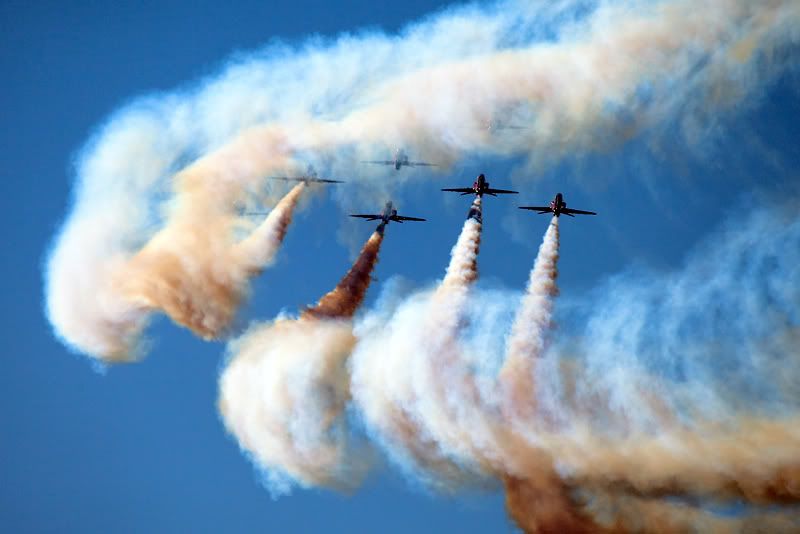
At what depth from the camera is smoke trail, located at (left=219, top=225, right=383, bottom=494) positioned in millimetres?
75938

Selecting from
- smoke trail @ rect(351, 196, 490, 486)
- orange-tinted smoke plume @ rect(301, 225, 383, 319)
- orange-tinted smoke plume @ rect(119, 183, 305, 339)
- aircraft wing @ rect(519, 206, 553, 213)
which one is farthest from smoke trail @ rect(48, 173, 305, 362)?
aircraft wing @ rect(519, 206, 553, 213)

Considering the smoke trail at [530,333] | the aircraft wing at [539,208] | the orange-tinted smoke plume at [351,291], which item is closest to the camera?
the smoke trail at [530,333]

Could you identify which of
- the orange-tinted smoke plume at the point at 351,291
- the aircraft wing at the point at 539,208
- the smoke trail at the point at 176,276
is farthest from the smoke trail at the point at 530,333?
the smoke trail at the point at 176,276

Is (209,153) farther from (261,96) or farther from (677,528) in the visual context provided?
(677,528)

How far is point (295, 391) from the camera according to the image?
7638cm

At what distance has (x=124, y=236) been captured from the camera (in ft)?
263

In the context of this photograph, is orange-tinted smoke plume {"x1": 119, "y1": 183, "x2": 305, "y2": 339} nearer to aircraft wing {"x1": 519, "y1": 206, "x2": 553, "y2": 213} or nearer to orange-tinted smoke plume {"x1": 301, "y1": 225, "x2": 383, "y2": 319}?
orange-tinted smoke plume {"x1": 301, "y1": 225, "x2": 383, "y2": 319}

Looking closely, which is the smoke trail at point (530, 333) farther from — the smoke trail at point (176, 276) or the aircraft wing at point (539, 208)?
the smoke trail at point (176, 276)

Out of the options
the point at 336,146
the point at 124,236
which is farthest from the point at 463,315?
the point at 124,236

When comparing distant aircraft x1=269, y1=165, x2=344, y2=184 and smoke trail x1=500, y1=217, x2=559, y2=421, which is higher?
distant aircraft x1=269, y1=165, x2=344, y2=184

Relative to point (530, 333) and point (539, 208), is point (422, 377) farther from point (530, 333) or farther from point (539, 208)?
point (539, 208)

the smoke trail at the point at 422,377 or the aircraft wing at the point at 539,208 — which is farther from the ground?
the aircraft wing at the point at 539,208

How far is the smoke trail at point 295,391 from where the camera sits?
75.9 m

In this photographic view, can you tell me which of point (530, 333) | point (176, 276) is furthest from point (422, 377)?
point (176, 276)
